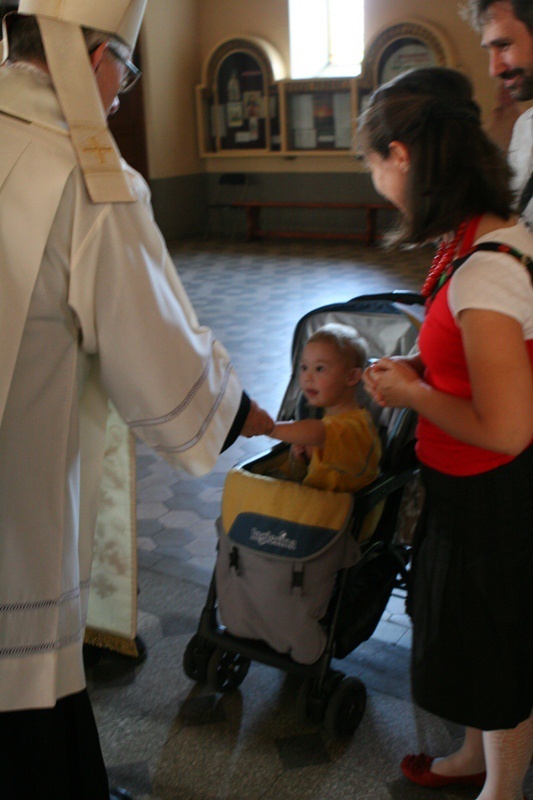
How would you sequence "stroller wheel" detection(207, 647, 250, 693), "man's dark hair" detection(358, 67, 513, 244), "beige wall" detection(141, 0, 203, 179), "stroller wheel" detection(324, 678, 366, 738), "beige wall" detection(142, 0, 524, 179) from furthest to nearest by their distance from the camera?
"beige wall" detection(141, 0, 203, 179) < "beige wall" detection(142, 0, 524, 179) < "stroller wheel" detection(207, 647, 250, 693) < "stroller wheel" detection(324, 678, 366, 738) < "man's dark hair" detection(358, 67, 513, 244)

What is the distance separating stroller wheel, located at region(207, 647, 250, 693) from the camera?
2131 millimetres

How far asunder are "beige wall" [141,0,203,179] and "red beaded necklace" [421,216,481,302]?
10.2m

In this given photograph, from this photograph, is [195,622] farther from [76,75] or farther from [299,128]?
[299,128]

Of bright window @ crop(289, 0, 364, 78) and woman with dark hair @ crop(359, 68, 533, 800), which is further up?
bright window @ crop(289, 0, 364, 78)

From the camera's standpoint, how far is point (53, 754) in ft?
5.11

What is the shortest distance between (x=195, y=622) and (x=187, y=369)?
1.33m

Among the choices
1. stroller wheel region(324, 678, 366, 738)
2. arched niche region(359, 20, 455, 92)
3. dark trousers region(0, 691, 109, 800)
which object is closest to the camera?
dark trousers region(0, 691, 109, 800)

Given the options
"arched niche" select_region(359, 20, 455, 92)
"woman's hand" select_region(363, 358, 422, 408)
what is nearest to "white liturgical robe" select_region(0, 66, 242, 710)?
"woman's hand" select_region(363, 358, 422, 408)

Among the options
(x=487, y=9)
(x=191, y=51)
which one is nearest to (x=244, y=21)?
(x=191, y=51)

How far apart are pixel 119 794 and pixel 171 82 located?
11039mm

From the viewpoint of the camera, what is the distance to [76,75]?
134 centimetres

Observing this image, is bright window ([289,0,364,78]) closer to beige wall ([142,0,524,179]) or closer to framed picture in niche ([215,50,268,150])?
beige wall ([142,0,524,179])

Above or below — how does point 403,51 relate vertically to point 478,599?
above

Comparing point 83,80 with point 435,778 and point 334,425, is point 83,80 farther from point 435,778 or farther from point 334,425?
point 435,778
